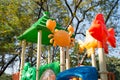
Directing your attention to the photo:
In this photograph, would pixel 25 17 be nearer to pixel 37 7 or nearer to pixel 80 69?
pixel 37 7

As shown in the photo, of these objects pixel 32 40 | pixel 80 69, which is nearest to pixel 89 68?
pixel 80 69

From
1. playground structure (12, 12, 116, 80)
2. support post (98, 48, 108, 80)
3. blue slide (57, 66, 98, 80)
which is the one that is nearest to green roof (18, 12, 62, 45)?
playground structure (12, 12, 116, 80)

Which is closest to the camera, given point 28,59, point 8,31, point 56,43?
point 56,43

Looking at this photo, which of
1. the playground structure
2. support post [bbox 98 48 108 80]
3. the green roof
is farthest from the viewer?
the green roof

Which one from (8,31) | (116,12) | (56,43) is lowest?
(56,43)

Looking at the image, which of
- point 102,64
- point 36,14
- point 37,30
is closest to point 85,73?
point 102,64

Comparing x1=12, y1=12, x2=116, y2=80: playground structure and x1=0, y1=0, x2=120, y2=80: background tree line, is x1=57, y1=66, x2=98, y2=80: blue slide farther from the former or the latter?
x1=0, y1=0, x2=120, y2=80: background tree line

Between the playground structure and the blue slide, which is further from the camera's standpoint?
the blue slide

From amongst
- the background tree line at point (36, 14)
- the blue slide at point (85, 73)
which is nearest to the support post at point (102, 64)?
the blue slide at point (85, 73)

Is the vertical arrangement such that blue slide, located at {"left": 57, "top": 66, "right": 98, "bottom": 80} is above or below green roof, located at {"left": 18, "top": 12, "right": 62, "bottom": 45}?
below

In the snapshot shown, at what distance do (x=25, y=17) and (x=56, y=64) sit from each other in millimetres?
8514

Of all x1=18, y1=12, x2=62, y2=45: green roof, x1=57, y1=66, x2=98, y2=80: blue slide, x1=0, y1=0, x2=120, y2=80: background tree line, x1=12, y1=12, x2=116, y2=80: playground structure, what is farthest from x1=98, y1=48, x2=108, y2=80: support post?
x1=0, y1=0, x2=120, y2=80: background tree line

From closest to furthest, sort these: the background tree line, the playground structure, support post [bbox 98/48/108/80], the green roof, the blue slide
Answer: support post [bbox 98/48/108/80] → the playground structure → the blue slide → the green roof → the background tree line

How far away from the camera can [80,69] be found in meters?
4.97
